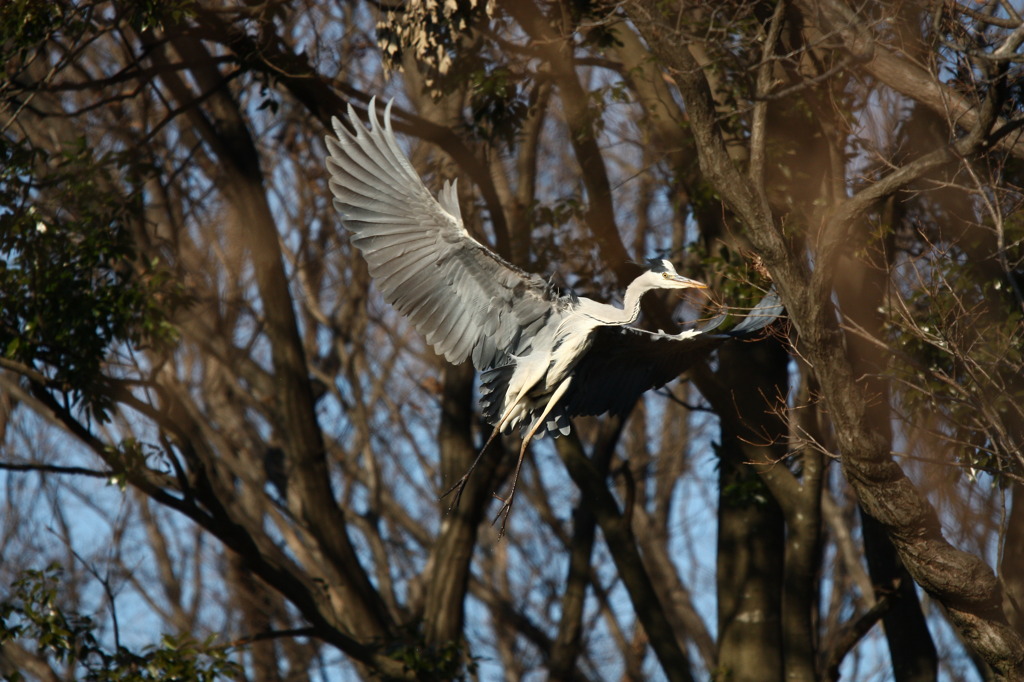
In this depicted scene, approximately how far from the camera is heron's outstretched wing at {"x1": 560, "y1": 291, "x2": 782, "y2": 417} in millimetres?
5873

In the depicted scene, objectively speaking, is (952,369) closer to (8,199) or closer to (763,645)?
(763,645)

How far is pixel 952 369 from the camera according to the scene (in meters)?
6.44

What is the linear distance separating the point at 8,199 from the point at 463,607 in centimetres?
449

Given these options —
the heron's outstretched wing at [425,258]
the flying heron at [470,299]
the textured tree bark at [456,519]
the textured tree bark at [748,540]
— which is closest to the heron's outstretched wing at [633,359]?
the flying heron at [470,299]

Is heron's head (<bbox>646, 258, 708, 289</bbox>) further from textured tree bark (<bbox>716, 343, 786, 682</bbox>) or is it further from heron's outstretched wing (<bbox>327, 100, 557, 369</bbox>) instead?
textured tree bark (<bbox>716, 343, 786, 682</bbox>)

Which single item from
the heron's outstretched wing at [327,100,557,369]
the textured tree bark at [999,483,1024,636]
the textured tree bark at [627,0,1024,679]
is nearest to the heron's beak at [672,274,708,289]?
the textured tree bark at [627,0,1024,679]

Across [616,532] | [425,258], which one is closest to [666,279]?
[425,258]

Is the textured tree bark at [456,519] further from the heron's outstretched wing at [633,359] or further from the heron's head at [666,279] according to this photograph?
the heron's head at [666,279]

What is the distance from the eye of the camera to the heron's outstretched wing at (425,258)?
5.58 meters

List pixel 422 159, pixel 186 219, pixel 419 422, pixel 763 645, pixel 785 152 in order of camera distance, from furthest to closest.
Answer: pixel 419 422
pixel 186 219
pixel 422 159
pixel 763 645
pixel 785 152

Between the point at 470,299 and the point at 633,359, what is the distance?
102 cm

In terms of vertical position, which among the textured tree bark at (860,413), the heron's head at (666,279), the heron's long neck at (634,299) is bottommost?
the textured tree bark at (860,413)

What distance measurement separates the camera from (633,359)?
6234mm

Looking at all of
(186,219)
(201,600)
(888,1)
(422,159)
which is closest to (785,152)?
(888,1)
